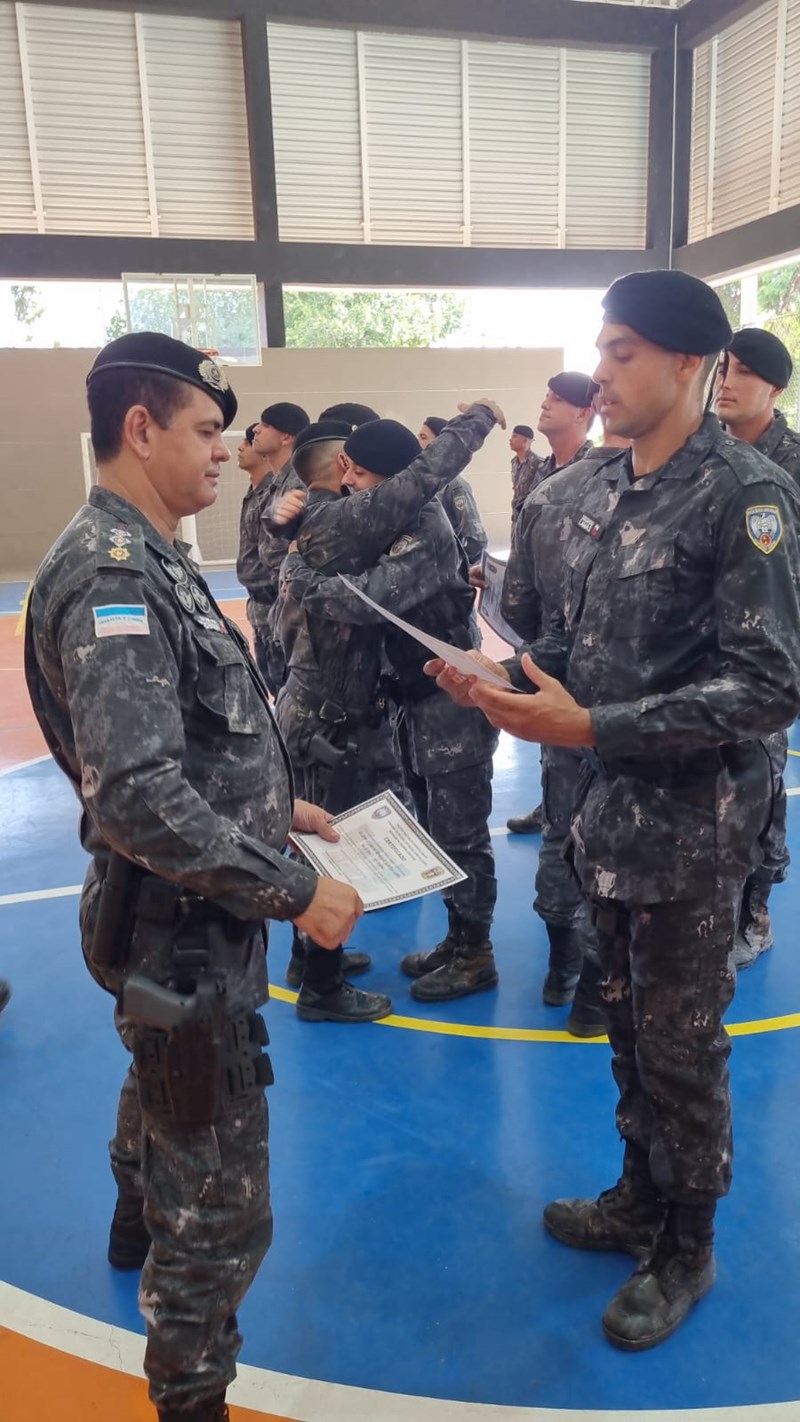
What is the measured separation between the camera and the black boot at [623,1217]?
2396 mm

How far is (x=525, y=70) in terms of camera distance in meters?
15.7

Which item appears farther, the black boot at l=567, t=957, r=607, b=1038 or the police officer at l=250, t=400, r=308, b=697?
the police officer at l=250, t=400, r=308, b=697

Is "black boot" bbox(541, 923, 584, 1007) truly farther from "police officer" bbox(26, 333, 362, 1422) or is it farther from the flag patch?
the flag patch

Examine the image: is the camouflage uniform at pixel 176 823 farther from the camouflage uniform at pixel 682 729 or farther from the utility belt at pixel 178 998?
the camouflage uniform at pixel 682 729

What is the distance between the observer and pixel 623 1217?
2436 millimetres

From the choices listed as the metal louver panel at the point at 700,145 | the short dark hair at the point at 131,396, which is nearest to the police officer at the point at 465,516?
the short dark hair at the point at 131,396

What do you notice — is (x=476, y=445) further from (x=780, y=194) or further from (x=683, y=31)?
(x=683, y=31)

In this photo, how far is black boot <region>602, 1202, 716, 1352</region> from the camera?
2.17 m

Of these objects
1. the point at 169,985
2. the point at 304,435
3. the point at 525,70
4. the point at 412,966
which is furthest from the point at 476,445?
the point at 525,70

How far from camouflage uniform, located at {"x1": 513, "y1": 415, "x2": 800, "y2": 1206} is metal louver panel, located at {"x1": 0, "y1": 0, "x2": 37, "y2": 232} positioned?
48.4 feet

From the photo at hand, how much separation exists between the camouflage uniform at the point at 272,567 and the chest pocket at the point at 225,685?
9.95 ft

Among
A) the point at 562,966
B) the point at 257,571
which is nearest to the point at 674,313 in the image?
the point at 562,966

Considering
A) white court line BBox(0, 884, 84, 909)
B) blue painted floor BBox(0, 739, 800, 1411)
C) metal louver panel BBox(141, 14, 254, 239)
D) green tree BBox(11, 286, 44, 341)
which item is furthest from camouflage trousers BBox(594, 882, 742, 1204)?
green tree BBox(11, 286, 44, 341)

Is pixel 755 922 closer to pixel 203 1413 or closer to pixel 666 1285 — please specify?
pixel 666 1285
